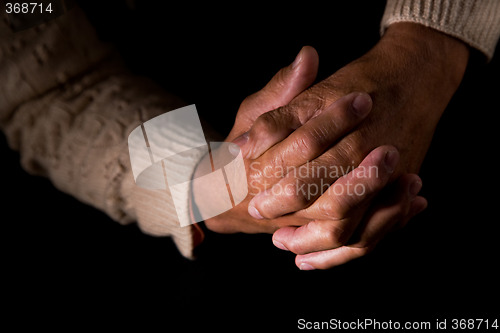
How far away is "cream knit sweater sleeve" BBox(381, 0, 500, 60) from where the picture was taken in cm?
70

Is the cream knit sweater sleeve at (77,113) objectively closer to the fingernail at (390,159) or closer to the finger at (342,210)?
the finger at (342,210)

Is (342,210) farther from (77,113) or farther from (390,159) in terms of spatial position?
(77,113)

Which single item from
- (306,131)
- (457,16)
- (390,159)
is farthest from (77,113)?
(457,16)

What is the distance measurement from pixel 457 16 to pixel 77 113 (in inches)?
23.3

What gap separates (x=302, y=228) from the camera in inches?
26.7

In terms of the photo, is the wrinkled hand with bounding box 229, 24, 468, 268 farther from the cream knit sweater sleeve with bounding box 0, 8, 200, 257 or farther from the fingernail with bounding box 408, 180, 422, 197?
the cream knit sweater sleeve with bounding box 0, 8, 200, 257

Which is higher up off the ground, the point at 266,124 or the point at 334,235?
the point at 266,124

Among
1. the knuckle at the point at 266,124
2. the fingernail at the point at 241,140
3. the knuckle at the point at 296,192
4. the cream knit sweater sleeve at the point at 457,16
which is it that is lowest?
the knuckle at the point at 296,192

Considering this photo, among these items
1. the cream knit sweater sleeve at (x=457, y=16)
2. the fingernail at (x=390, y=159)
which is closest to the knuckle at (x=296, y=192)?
the fingernail at (x=390, y=159)

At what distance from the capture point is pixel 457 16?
0.70 m

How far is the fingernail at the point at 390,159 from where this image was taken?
59 centimetres

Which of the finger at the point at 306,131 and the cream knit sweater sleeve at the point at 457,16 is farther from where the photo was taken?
the cream knit sweater sleeve at the point at 457,16

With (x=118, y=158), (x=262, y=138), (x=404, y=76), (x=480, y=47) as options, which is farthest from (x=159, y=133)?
(x=480, y=47)

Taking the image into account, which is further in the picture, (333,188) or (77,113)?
(77,113)
